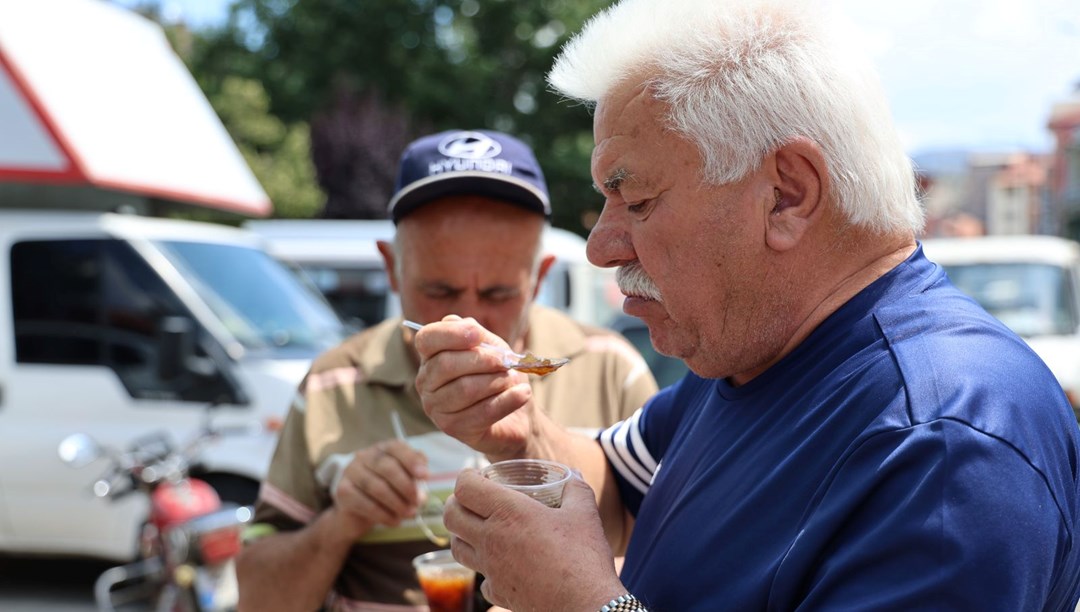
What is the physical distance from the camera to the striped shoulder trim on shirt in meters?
1.94

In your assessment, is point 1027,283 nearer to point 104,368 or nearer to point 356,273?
point 356,273

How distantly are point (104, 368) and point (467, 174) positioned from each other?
4.44 meters

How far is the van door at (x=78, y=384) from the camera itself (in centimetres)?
582

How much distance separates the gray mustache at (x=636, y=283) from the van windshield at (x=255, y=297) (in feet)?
15.6

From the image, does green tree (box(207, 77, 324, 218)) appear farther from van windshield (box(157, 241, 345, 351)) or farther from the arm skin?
the arm skin

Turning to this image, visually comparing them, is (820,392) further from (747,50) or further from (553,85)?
(553,85)

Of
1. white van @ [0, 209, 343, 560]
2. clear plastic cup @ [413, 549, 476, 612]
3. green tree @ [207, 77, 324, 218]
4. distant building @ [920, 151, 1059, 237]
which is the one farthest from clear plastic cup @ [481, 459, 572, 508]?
distant building @ [920, 151, 1059, 237]

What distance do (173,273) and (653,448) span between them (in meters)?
4.66

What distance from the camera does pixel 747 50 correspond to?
53.3 inches

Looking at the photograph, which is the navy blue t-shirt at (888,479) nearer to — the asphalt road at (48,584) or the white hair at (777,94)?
the white hair at (777,94)

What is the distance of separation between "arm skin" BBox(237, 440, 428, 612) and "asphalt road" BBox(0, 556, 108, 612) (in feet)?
15.7

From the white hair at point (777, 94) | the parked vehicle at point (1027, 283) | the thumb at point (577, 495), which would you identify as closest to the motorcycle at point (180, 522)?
the thumb at point (577, 495)

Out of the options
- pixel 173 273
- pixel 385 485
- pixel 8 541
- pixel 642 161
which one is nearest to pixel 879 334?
pixel 642 161

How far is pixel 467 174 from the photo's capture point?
2.29 meters
